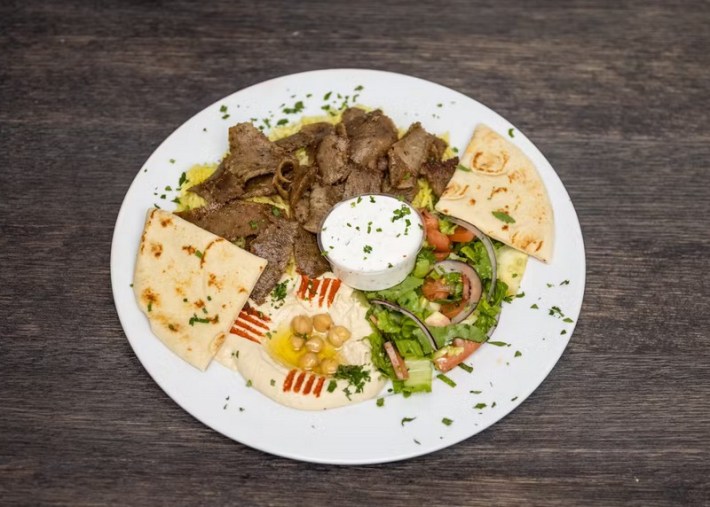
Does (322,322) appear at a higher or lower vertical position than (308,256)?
lower

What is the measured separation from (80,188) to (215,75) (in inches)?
74.3

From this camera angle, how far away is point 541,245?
558 cm

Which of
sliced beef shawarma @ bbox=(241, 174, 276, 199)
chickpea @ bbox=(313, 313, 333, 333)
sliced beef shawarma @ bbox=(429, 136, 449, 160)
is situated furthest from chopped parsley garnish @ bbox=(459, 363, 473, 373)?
sliced beef shawarma @ bbox=(241, 174, 276, 199)

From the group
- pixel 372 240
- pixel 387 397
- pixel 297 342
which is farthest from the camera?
pixel 372 240

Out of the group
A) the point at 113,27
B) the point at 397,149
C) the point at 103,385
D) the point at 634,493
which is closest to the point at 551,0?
the point at 397,149

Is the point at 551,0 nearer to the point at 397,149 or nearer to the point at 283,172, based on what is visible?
the point at 397,149

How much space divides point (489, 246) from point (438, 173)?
2.77 feet

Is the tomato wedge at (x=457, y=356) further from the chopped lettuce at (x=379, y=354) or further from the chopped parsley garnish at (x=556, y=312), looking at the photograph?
the chopped parsley garnish at (x=556, y=312)

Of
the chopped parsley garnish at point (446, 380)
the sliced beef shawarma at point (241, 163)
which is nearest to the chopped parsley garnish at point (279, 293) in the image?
the sliced beef shawarma at point (241, 163)

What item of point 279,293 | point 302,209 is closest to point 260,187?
point 302,209

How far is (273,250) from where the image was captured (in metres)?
5.75

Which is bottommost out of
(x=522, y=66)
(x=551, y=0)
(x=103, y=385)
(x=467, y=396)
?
(x=103, y=385)

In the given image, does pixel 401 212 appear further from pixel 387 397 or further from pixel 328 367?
pixel 387 397

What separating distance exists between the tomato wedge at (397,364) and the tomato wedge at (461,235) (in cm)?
121
